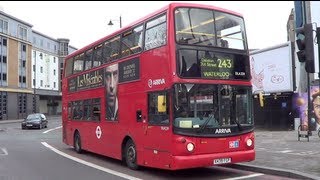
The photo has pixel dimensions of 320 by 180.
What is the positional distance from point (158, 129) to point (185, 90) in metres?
1.30

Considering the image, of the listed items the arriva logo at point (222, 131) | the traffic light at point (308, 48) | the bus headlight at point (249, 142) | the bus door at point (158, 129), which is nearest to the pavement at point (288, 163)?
the bus headlight at point (249, 142)

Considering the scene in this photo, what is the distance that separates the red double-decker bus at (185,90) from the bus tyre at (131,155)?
0.09 feet

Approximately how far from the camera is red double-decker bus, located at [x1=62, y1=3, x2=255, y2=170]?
10898 millimetres

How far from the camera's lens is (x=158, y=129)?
37.7 feet

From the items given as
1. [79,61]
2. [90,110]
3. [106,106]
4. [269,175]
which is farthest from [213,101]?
[79,61]

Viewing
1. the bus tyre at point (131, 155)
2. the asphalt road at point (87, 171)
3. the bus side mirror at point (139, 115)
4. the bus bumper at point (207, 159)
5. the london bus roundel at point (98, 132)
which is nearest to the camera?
the bus bumper at point (207, 159)

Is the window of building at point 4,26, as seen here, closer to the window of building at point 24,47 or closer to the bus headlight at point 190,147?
the window of building at point 24,47

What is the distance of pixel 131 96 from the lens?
13.1 m

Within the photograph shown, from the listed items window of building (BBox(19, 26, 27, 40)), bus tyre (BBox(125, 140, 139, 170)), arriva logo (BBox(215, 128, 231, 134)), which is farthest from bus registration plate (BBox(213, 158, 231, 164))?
window of building (BBox(19, 26, 27, 40))

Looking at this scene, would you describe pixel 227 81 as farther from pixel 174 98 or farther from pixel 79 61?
pixel 79 61

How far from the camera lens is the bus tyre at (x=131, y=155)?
42.2 feet

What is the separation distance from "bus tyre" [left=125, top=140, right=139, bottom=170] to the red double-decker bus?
28 millimetres

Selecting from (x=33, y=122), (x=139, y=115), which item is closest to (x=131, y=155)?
(x=139, y=115)

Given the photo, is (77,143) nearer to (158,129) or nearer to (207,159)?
(158,129)
